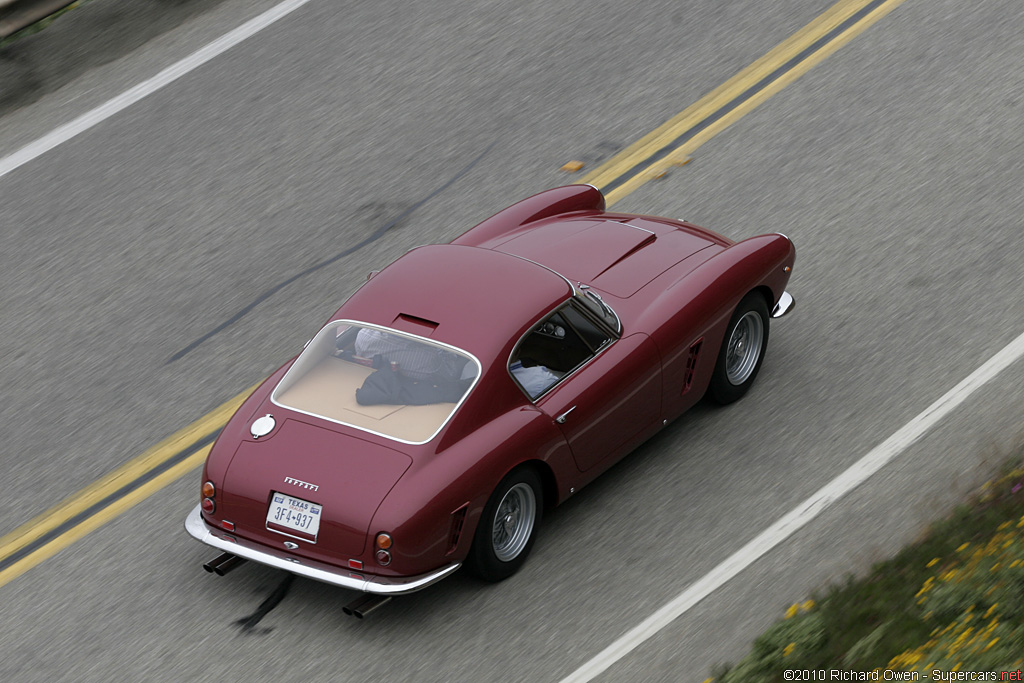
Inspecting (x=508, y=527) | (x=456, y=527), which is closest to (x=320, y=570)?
(x=456, y=527)

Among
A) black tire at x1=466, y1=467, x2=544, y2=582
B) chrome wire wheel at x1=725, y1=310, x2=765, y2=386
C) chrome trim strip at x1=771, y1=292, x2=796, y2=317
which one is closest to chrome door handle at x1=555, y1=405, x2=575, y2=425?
black tire at x1=466, y1=467, x2=544, y2=582

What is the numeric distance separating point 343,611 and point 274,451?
0.93 metres

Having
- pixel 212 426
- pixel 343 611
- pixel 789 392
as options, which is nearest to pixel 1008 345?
pixel 789 392

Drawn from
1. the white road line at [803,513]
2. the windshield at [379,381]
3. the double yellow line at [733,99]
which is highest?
the windshield at [379,381]

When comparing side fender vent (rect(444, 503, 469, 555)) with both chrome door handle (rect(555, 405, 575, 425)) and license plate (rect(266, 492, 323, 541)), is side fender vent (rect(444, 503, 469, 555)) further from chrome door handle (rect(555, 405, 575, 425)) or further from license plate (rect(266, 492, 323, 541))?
chrome door handle (rect(555, 405, 575, 425))

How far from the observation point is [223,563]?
6.88 meters

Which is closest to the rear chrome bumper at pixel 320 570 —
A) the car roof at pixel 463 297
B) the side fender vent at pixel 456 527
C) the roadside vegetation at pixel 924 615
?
the side fender vent at pixel 456 527

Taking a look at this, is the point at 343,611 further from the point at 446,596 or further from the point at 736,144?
the point at 736,144

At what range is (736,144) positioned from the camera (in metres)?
10.8

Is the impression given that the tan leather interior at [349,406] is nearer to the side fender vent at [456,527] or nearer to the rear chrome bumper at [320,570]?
the side fender vent at [456,527]

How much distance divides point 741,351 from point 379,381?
257cm

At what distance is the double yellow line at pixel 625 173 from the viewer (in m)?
7.57

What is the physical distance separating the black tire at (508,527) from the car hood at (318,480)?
56cm

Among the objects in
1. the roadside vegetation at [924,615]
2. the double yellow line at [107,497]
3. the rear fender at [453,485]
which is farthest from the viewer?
the double yellow line at [107,497]
